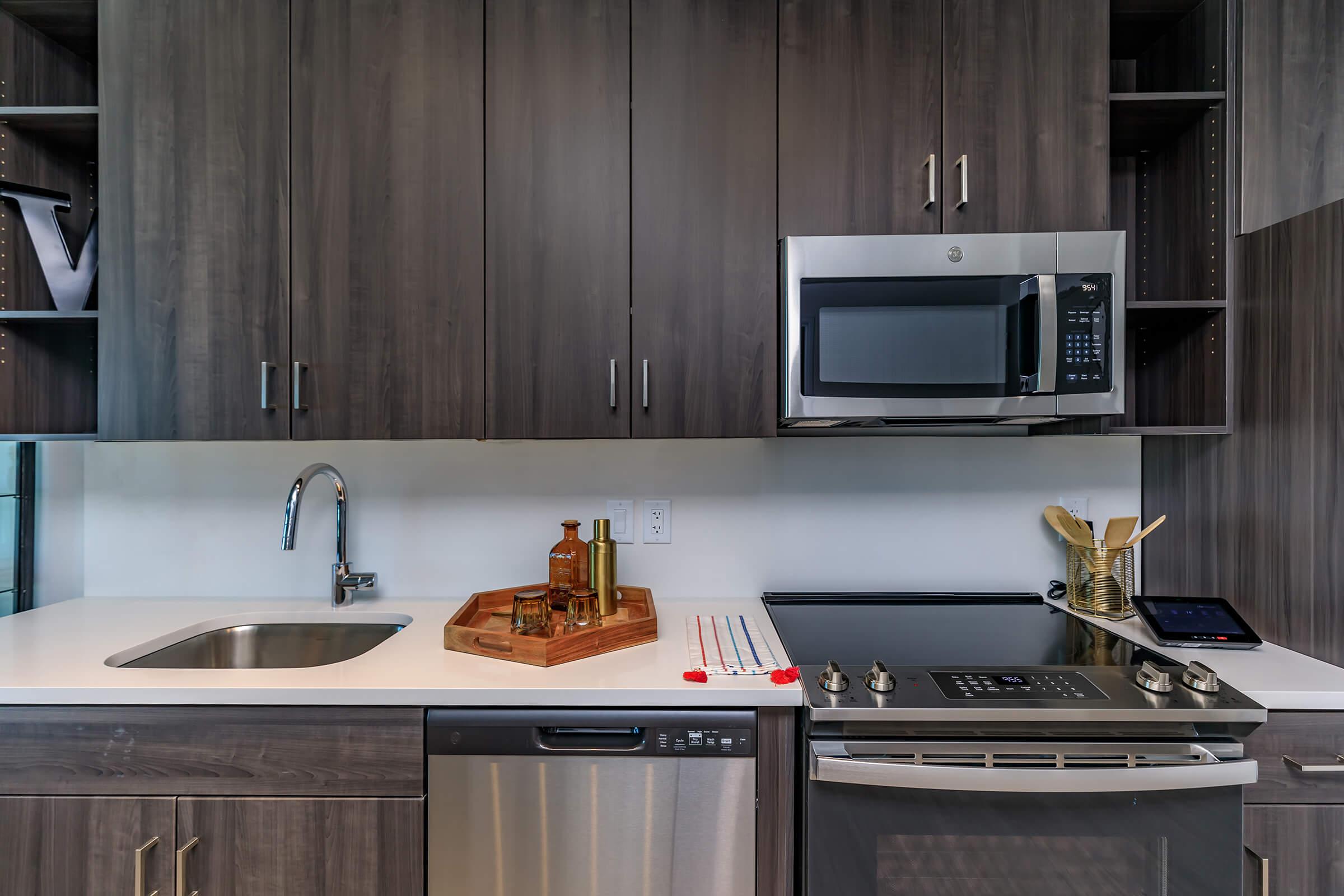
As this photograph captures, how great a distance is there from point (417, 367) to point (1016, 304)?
133 centimetres

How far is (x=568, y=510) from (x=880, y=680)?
94 cm

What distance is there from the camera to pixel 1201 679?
3.79 feet

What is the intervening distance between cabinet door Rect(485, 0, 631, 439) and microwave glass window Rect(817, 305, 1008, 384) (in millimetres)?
466

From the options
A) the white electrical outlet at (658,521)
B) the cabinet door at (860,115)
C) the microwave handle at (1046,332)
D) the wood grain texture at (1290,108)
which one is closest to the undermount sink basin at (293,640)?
the white electrical outlet at (658,521)

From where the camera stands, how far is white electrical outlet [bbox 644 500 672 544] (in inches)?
70.4

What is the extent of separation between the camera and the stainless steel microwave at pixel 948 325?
1.38m

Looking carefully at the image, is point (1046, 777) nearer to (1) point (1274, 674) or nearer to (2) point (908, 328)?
(1) point (1274, 674)

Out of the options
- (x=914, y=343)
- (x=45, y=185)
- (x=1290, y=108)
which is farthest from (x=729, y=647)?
(x=45, y=185)

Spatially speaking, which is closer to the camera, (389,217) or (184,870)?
(184,870)

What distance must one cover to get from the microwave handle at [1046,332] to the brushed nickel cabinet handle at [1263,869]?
91cm

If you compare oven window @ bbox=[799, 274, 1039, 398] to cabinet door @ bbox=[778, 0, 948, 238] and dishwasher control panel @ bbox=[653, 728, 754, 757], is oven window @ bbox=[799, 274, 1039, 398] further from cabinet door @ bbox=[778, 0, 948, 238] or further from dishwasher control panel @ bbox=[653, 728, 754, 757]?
dishwasher control panel @ bbox=[653, 728, 754, 757]

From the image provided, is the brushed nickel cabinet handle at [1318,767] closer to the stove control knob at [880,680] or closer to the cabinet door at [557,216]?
the stove control knob at [880,680]

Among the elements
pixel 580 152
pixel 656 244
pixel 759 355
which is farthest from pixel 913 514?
pixel 580 152

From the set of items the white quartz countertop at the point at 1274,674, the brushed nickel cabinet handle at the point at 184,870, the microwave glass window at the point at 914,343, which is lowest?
the brushed nickel cabinet handle at the point at 184,870
